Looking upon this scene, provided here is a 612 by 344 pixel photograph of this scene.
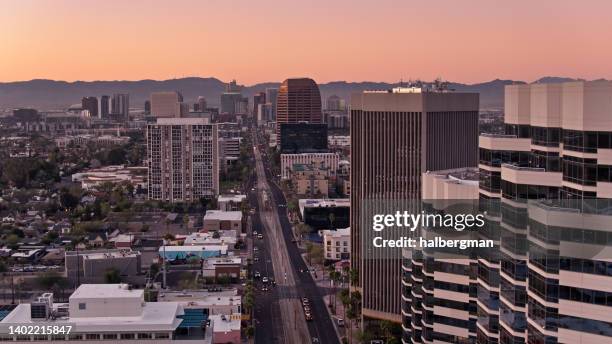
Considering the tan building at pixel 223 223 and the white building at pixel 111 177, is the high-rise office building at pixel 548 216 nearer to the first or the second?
the tan building at pixel 223 223

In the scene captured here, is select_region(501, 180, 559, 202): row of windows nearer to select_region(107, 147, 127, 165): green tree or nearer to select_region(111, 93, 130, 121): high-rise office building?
select_region(107, 147, 127, 165): green tree

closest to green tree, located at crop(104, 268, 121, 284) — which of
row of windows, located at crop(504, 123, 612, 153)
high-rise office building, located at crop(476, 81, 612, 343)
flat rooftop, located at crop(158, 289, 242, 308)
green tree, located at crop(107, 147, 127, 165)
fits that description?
Answer: flat rooftop, located at crop(158, 289, 242, 308)

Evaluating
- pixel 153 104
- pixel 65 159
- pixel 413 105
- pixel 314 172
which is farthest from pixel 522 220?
pixel 153 104

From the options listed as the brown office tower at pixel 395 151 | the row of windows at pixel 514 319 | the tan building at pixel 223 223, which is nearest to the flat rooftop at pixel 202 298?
the brown office tower at pixel 395 151

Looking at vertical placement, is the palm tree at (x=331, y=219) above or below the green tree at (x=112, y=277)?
above

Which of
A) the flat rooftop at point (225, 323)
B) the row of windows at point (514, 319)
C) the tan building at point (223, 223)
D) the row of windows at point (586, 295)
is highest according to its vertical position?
the row of windows at point (586, 295)
